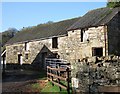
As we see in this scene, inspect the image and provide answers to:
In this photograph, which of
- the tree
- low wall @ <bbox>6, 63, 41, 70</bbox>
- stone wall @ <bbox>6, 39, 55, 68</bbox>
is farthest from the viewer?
low wall @ <bbox>6, 63, 41, 70</bbox>

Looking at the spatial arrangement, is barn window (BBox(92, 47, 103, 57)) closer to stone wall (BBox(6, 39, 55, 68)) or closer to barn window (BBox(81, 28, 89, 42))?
barn window (BBox(81, 28, 89, 42))

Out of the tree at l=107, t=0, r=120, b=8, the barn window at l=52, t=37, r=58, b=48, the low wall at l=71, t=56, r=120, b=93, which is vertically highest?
the tree at l=107, t=0, r=120, b=8

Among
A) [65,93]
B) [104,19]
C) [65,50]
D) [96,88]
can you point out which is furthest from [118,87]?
[65,50]

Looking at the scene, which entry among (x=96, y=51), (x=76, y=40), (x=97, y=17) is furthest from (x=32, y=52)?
(x=96, y=51)

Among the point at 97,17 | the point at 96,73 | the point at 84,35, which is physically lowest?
the point at 96,73

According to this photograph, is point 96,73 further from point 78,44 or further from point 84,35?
point 78,44

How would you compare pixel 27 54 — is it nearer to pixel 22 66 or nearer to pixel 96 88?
pixel 22 66

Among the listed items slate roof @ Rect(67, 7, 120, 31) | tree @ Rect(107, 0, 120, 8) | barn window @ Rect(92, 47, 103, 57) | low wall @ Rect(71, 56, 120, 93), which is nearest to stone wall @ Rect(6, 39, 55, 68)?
slate roof @ Rect(67, 7, 120, 31)

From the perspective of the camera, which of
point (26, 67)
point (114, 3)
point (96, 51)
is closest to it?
point (96, 51)

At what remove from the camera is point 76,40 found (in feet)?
102

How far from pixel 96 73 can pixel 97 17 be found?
1781cm

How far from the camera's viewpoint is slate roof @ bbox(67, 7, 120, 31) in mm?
28797

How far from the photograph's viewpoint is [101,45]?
27906 mm

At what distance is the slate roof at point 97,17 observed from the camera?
28797mm
